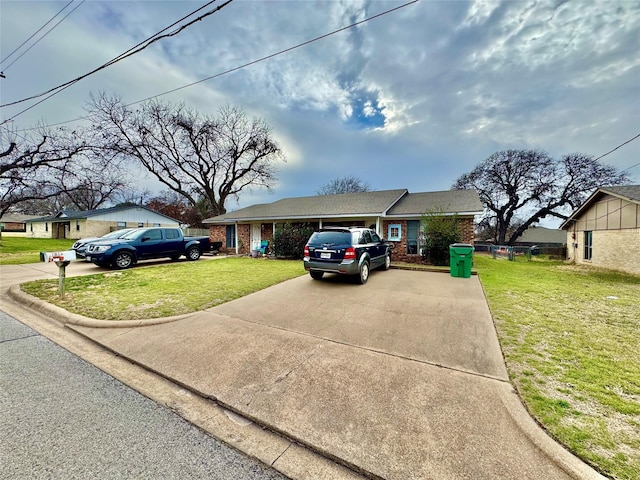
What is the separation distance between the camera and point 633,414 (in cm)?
231

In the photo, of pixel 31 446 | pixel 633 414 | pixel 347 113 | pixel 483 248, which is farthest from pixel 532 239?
pixel 31 446

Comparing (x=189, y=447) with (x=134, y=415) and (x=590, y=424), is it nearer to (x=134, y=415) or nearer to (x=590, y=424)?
(x=134, y=415)

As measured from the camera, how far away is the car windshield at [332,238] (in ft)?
24.8

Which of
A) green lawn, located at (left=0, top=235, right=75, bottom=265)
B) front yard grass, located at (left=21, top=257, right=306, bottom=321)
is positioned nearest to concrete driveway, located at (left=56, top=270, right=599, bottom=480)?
front yard grass, located at (left=21, top=257, right=306, bottom=321)

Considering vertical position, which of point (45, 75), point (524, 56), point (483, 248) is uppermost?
point (524, 56)

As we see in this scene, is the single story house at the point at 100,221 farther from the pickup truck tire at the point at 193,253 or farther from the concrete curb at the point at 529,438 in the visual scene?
the concrete curb at the point at 529,438

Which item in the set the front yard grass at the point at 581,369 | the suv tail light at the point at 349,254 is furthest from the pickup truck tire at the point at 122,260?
the front yard grass at the point at 581,369

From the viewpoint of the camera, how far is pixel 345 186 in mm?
39875

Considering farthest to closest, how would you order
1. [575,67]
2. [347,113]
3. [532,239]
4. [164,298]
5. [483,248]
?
[532,239] → [483,248] → [347,113] → [575,67] → [164,298]

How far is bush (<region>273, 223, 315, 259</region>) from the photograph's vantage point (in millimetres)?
14258

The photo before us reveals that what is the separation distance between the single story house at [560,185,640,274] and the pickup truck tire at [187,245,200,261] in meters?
21.2

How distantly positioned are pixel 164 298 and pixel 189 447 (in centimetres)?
471

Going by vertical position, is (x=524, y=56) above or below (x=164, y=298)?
above

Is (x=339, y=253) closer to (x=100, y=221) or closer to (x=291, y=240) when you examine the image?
(x=291, y=240)
